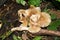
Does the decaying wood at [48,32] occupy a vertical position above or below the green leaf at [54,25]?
below

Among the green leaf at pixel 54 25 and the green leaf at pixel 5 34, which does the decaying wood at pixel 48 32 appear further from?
the green leaf at pixel 5 34

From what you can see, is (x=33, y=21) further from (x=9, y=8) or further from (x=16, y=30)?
(x=9, y=8)

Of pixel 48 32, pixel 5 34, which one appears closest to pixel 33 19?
pixel 48 32

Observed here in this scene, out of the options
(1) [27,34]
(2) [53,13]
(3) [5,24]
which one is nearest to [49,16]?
(2) [53,13]

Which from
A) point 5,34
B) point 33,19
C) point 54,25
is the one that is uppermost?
point 33,19

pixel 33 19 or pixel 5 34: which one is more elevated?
pixel 33 19

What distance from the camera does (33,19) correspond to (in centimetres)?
423

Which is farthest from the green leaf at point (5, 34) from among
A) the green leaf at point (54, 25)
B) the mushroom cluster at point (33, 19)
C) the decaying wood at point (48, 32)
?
the green leaf at point (54, 25)

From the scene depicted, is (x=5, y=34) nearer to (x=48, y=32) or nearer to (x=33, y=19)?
(x=33, y=19)

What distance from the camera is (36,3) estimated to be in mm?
4570

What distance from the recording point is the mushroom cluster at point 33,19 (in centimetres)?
426

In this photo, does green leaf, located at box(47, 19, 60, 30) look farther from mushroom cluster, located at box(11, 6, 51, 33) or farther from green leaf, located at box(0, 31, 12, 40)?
green leaf, located at box(0, 31, 12, 40)

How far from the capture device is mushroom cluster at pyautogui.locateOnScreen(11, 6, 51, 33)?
4.26m

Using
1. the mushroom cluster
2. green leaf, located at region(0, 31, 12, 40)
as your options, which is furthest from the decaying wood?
green leaf, located at region(0, 31, 12, 40)
